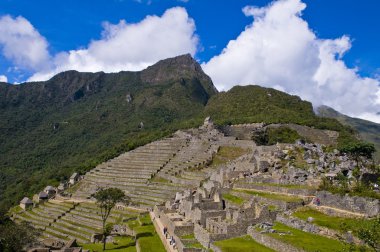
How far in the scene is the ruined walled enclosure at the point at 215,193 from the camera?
83.1 feet

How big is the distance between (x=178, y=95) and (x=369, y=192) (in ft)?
419

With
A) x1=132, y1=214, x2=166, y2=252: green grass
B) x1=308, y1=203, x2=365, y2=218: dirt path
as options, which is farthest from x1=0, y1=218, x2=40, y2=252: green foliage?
x1=308, y1=203, x2=365, y2=218: dirt path

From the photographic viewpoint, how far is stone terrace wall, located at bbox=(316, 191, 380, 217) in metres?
24.4

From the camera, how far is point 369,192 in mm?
26688

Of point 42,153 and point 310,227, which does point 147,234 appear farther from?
point 42,153

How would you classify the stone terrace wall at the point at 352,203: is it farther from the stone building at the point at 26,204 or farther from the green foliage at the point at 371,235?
the stone building at the point at 26,204

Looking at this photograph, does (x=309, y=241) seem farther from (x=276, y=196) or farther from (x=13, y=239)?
(x=13, y=239)

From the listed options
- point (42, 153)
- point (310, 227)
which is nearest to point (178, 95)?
point (42, 153)

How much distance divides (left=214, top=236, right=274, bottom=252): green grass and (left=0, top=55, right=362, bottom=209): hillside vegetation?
5089 cm

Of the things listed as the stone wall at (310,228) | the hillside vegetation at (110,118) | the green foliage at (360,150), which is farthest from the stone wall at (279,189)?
the hillside vegetation at (110,118)

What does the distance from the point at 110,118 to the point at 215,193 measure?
4523 inches

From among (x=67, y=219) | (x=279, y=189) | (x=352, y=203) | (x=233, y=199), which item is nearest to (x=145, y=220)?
(x=233, y=199)

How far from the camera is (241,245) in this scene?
22547 mm

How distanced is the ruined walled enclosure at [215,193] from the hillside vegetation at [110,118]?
1469 cm
